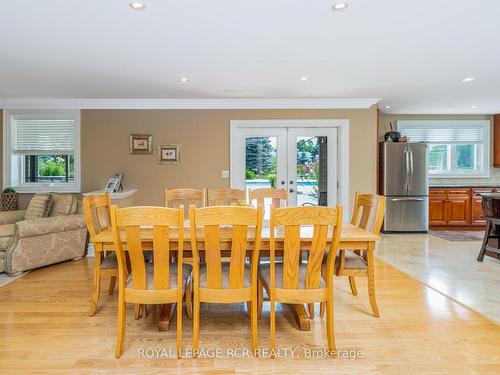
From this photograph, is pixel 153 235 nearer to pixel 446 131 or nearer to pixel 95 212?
pixel 95 212

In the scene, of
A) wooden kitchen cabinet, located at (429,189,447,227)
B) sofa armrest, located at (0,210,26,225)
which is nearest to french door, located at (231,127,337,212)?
wooden kitchen cabinet, located at (429,189,447,227)

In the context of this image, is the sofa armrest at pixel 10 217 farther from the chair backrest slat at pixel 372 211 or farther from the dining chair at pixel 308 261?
the chair backrest slat at pixel 372 211

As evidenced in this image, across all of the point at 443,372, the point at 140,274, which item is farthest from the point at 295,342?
the point at 140,274

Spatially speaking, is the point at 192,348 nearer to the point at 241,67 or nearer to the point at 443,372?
the point at 443,372

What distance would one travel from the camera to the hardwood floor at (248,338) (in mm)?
1896

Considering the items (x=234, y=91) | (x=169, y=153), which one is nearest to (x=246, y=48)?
(x=234, y=91)

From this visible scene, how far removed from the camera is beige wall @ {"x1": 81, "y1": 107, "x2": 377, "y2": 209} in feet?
16.8

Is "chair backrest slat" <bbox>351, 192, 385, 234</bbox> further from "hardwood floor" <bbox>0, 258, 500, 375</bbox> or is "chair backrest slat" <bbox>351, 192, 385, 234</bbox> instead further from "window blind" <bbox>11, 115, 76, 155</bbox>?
"window blind" <bbox>11, 115, 76, 155</bbox>

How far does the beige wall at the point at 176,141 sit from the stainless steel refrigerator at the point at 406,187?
0.98 metres

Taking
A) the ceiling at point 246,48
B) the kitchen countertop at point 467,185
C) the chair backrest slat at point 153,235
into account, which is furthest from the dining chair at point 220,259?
the kitchen countertop at point 467,185

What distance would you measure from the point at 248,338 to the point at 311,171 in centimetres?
356

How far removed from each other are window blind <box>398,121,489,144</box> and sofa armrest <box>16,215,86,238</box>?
6.23m

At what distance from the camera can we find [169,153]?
5.16m

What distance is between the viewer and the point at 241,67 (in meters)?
3.51
